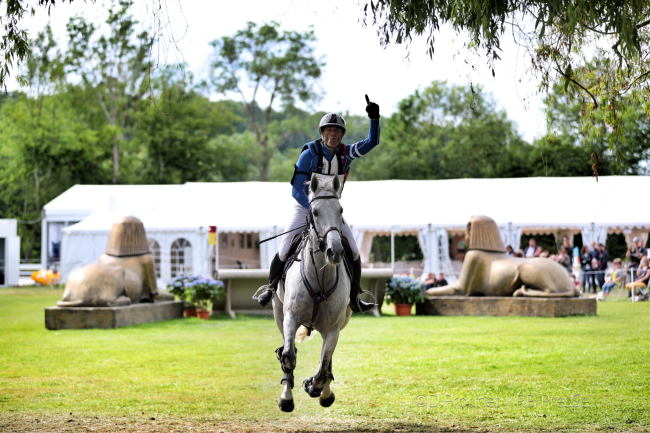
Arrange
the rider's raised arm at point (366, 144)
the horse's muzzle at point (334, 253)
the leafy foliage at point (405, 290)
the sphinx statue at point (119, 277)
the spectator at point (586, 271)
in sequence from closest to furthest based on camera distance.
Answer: the horse's muzzle at point (334, 253)
the rider's raised arm at point (366, 144)
the sphinx statue at point (119, 277)
the leafy foliage at point (405, 290)
the spectator at point (586, 271)

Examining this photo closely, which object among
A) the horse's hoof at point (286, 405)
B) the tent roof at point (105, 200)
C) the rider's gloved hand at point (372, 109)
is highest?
the tent roof at point (105, 200)

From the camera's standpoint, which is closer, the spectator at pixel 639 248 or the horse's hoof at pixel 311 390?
the horse's hoof at pixel 311 390

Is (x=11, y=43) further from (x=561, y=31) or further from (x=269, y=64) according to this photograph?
(x=269, y=64)

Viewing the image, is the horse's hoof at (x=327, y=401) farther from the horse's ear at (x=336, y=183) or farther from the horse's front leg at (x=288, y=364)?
the horse's ear at (x=336, y=183)

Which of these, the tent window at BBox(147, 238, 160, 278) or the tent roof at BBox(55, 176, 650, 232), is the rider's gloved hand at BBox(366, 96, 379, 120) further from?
the tent window at BBox(147, 238, 160, 278)

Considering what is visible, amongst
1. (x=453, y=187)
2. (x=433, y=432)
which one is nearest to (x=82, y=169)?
(x=453, y=187)

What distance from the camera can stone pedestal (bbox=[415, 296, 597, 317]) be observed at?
16.6m

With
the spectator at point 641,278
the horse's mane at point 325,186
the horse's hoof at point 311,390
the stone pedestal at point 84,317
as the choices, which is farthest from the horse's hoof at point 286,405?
the spectator at point 641,278

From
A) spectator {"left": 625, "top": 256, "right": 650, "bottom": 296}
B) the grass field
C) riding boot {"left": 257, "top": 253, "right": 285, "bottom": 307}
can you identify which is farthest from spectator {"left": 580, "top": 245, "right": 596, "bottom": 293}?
riding boot {"left": 257, "top": 253, "right": 285, "bottom": 307}

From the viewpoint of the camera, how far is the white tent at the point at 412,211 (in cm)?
2636

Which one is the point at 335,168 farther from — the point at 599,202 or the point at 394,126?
the point at 394,126

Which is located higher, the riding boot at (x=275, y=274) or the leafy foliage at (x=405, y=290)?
the riding boot at (x=275, y=274)

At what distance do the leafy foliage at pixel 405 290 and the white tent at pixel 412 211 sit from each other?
8.37 metres

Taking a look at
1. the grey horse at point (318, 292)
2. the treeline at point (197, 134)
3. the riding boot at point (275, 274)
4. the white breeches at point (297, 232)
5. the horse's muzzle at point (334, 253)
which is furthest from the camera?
the treeline at point (197, 134)
